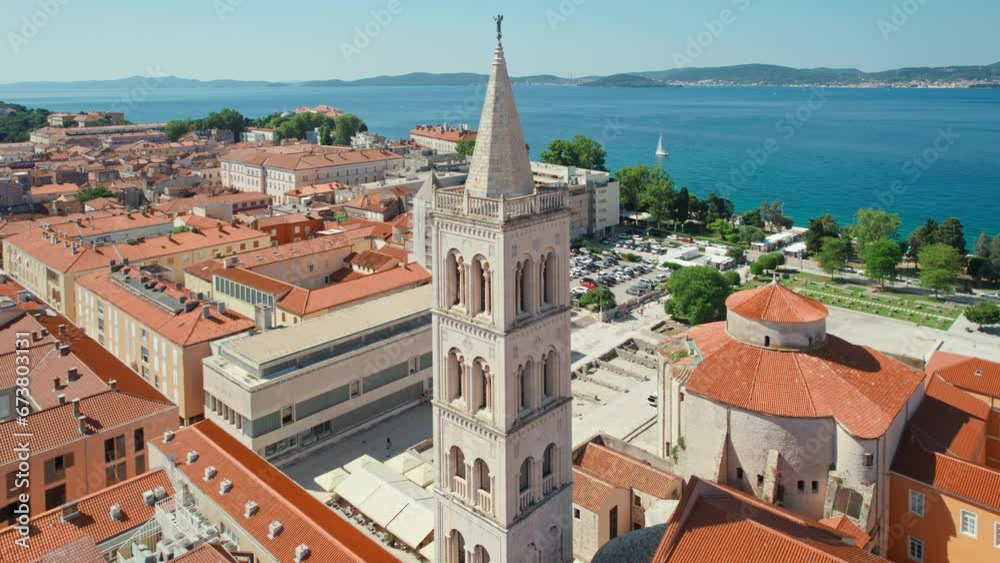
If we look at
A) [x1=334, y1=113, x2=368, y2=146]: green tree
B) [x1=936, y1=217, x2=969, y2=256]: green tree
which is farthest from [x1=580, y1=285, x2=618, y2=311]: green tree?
[x1=334, y1=113, x2=368, y2=146]: green tree

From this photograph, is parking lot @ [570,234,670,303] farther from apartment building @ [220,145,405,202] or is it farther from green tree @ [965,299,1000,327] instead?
apartment building @ [220,145,405,202]

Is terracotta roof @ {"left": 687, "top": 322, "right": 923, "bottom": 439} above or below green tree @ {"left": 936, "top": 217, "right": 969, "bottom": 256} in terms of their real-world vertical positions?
below

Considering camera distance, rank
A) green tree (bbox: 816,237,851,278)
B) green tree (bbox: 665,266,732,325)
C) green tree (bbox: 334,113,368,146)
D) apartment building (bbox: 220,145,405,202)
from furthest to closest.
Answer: green tree (bbox: 334,113,368,146)
apartment building (bbox: 220,145,405,202)
green tree (bbox: 816,237,851,278)
green tree (bbox: 665,266,732,325)

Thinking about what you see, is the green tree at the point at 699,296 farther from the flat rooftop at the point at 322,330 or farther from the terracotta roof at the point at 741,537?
the terracotta roof at the point at 741,537

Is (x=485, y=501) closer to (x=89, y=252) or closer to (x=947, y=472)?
(x=947, y=472)

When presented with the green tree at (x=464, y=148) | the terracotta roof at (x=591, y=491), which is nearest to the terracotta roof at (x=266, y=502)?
the terracotta roof at (x=591, y=491)

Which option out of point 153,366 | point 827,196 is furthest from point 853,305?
point 827,196

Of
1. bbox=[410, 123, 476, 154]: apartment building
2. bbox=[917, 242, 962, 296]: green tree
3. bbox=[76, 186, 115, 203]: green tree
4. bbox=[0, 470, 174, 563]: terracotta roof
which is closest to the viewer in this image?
bbox=[0, 470, 174, 563]: terracotta roof
